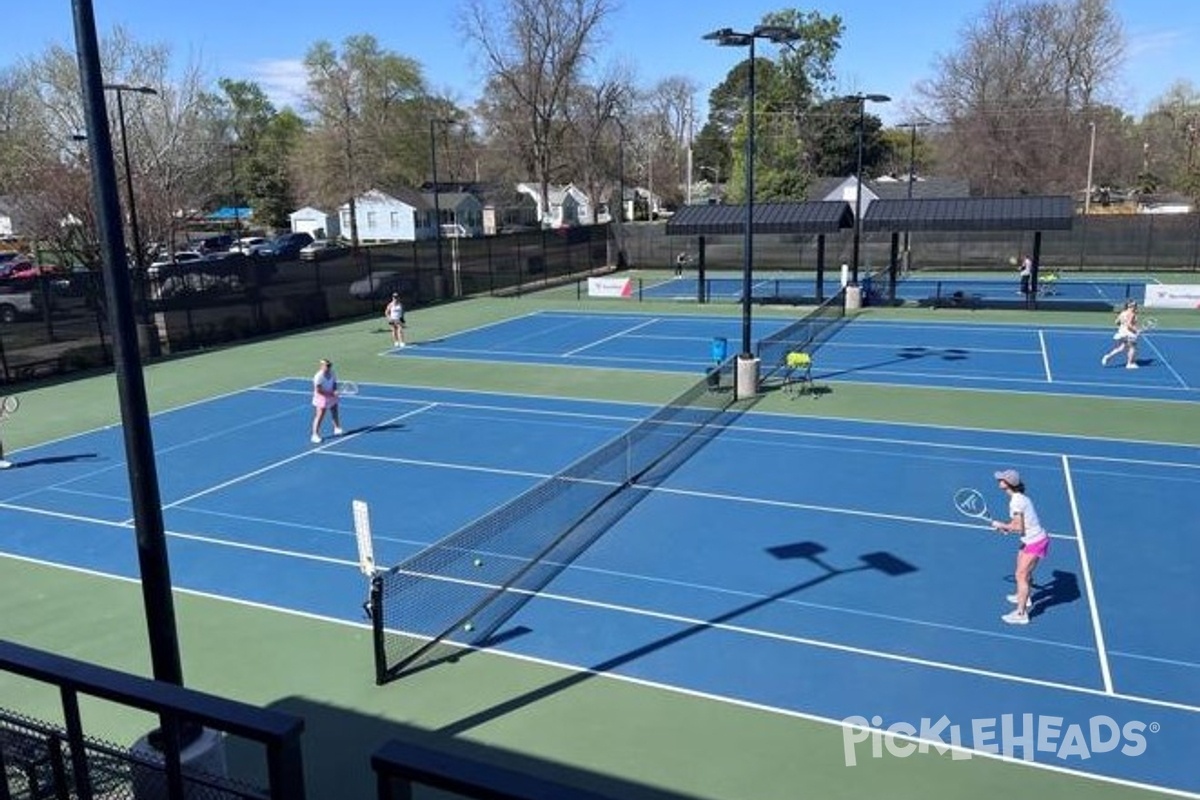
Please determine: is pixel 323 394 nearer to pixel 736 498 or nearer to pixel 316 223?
pixel 736 498

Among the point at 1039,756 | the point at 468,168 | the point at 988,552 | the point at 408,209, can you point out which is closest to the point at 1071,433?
the point at 988,552

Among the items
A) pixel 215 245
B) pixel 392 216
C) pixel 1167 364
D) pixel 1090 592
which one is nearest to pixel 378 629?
pixel 1090 592

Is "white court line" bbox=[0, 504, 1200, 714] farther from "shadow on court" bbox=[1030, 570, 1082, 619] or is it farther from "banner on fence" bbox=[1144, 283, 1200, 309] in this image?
"banner on fence" bbox=[1144, 283, 1200, 309]

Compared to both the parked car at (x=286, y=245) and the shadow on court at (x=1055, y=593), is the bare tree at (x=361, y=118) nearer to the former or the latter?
the parked car at (x=286, y=245)

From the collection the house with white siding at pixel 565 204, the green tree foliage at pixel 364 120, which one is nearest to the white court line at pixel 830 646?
the green tree foliage at pixel 364 120

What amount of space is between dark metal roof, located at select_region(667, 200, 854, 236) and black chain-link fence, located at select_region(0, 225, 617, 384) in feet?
36.0

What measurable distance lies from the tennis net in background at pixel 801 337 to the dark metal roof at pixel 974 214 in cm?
337

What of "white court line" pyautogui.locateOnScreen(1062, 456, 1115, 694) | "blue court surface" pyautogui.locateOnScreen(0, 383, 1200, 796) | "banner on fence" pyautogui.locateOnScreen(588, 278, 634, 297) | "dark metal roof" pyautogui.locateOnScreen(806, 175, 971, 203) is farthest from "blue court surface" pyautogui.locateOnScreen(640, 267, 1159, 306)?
"white court line" pyautogui.locateOnScreen(1062, 456, 1115, 694)

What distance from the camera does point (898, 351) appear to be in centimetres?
2978

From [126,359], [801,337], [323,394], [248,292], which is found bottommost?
[801,337]

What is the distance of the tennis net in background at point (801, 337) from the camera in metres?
26.0

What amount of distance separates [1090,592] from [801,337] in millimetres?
19390

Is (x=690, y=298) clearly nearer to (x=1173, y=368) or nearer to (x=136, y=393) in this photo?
(x=1173, y=368)

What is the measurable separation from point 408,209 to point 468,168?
3592 cm
